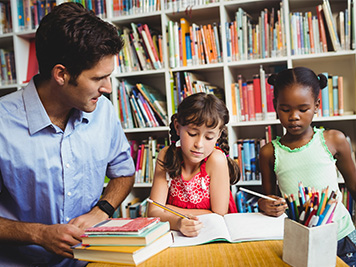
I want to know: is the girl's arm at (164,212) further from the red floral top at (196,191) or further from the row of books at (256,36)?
the row of books at (256,36)

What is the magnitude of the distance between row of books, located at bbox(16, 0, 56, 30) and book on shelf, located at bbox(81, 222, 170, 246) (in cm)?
241

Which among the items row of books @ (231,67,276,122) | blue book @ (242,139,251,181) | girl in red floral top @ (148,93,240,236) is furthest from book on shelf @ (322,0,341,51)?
girl in red floral top @ (148,93,240,236)

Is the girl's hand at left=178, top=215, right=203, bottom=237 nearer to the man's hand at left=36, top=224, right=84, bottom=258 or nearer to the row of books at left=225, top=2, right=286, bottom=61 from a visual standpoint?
the man's hand at left=36, top=224, right=84, bottom=258

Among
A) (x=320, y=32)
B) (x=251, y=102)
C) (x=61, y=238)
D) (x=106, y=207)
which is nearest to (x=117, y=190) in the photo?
(x=106, y=207)

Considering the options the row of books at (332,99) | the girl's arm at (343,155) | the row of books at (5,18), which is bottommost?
the girl's arm at (343,155)

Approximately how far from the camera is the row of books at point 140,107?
2539 mm

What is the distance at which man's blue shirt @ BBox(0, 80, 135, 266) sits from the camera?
1121 millimetres

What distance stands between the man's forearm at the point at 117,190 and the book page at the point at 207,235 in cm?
39

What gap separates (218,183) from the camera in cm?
132

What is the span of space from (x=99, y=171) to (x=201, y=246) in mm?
612

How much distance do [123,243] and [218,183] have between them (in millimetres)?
602

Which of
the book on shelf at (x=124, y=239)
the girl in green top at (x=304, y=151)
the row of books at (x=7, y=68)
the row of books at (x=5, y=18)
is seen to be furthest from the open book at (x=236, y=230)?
the row of books at (x=5, y=18)

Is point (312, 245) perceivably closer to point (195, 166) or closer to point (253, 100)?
point (195, 166)

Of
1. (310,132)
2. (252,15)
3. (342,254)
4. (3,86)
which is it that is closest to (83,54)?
(310,132)
